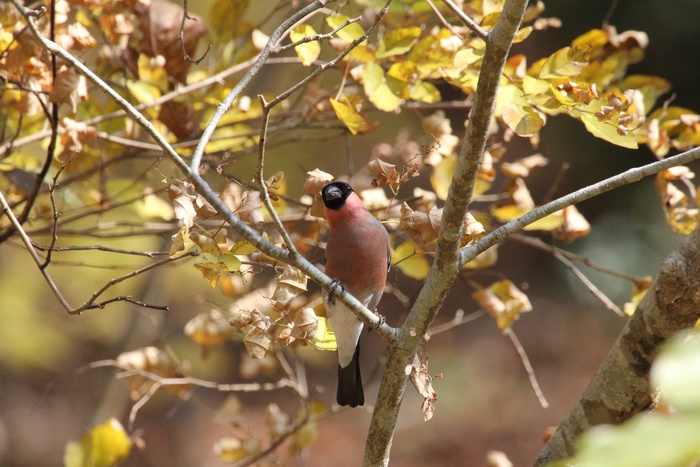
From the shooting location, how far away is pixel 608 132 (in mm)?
1617

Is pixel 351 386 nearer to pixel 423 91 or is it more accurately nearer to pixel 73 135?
pixel 423 91

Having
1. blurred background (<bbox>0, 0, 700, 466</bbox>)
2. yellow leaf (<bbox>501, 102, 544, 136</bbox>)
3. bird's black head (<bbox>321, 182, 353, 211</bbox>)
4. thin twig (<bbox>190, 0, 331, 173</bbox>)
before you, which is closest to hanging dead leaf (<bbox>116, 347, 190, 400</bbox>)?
bird's black head (<bbox>321, 182, 353, 211</bbox>)

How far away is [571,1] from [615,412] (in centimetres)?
443

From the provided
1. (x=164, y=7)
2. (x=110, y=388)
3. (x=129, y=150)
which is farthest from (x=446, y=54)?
(x=110, y=388)

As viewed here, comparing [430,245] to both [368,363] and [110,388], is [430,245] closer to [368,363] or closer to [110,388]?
[110,388]

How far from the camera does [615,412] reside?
1777 millimetres

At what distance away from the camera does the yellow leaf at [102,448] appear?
2.13 m

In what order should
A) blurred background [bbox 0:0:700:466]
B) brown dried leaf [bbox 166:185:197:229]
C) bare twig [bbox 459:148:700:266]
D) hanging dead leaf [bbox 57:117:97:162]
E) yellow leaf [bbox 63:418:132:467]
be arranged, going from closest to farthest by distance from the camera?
brown dried leaf [bbox 166:185:197:229] → bare twig [bbox 459:148:700:266] → hanging dead leaf [bbox 57:117:97:162] → yellow leaf [bbox 63:418:132:467] → blurred background [bbox 0:0:700:466]

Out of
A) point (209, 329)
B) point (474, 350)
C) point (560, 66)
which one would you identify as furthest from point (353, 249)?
point (474, 350)

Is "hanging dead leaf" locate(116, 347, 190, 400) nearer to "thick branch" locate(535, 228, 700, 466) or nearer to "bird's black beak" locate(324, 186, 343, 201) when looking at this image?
"bird's black beak" locate(324, 186, 343, 201)

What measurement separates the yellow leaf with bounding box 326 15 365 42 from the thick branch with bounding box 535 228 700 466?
3.20 feet

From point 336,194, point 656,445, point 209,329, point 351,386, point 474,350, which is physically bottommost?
point 474,350

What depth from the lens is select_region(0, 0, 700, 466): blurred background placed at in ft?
16.3

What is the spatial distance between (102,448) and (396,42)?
148 cm
